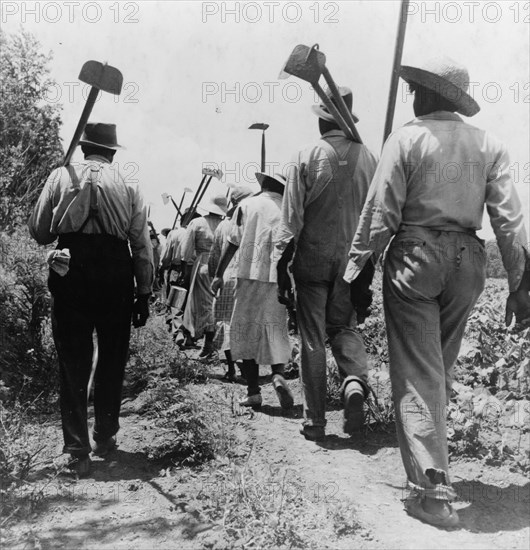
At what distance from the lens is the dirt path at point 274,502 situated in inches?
102

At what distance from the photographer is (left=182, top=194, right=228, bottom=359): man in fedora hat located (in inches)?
318

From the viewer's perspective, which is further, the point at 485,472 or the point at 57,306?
the point at 57,306

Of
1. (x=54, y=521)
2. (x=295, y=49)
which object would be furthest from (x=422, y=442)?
(x=295, y=49)

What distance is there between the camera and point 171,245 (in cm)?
1063

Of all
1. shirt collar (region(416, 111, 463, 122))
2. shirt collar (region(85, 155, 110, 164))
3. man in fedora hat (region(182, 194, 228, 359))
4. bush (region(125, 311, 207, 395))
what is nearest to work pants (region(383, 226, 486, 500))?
shirt collar (region(416, 111, 463, 122))

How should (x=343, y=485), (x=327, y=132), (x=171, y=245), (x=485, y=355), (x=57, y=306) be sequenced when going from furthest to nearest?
(x=171, y=245) → (x=485, y=355) → (x=327, y=132) → (x=57, y=306) → (x=343, y=485)

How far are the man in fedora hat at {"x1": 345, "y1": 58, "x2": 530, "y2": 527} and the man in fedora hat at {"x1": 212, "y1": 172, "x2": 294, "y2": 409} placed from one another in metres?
2.24

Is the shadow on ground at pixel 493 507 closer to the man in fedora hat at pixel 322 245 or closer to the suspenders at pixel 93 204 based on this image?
the man in fedora hat at pixel 322 245

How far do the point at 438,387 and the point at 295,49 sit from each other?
7.29 feet

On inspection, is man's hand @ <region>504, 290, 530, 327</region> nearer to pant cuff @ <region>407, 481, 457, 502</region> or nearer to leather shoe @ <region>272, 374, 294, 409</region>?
pant cuff @ <region>407, 481, 457, 502</region>

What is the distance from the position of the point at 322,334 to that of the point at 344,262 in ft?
1.60

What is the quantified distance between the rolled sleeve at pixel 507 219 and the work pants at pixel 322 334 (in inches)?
49.6

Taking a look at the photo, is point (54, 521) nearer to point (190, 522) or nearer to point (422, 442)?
point (190, 522)

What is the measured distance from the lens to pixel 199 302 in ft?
26.5
